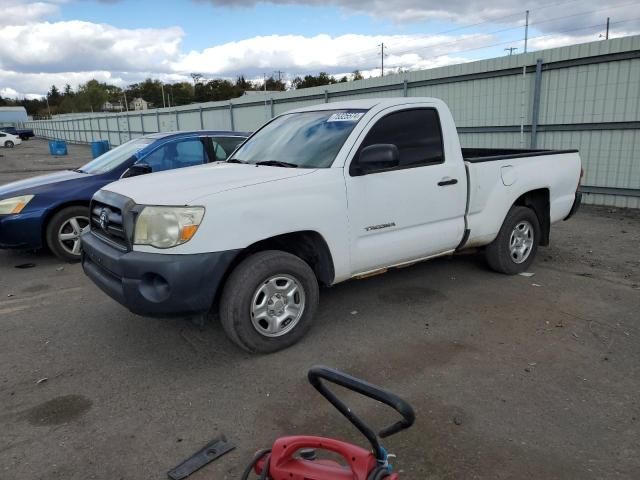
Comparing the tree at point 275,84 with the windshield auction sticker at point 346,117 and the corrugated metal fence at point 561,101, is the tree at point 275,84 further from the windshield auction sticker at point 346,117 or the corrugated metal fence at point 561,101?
the windshield auction sticker at point 346,117

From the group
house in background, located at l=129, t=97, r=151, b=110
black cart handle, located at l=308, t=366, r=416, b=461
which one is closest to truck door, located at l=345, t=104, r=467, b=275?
black cart handle, located at l=308, t=366, r=416, b=461

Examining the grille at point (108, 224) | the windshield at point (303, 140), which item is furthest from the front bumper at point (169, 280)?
the windshield at point (303, 140)

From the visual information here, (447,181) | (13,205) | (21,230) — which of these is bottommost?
(21,230)

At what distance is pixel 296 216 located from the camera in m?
3.68

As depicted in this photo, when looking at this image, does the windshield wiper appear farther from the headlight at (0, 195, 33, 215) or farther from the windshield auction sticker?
the headlight at (0, 195, 33, 215)

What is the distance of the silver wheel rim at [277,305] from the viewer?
3646mm

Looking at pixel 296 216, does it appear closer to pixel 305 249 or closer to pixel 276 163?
pixel 305 249

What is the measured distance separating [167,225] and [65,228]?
3777 millimetres

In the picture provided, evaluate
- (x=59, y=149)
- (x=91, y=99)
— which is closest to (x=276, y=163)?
(x=59, y=149)

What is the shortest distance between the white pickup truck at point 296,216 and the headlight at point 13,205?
7.94 ft

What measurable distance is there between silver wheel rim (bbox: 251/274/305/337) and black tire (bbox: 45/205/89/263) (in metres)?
3.88

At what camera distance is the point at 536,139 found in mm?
10070

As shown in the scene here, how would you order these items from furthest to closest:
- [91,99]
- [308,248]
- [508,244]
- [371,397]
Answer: [91,99], [508,244], [308,248], [371,397]

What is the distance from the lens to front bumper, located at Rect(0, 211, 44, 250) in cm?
596
